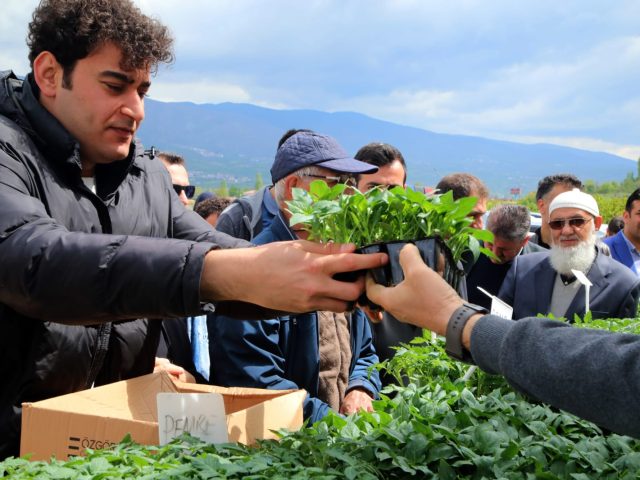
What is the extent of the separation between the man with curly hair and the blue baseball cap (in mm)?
1128

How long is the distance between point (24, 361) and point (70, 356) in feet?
0.47

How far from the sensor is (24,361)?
2.10m

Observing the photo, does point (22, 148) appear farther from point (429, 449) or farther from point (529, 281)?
point (529, 281)

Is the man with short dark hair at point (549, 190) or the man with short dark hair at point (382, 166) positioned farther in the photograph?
the man with short dark hair at point (549, 190)

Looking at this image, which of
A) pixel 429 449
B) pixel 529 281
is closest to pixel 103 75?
pixel 429 449

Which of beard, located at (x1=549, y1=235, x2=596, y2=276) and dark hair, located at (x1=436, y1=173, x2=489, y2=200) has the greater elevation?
dark hair, located at (x1=436, y1=173, x2=489, y2=200)

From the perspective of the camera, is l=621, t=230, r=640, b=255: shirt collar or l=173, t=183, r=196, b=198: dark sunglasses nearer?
l=621, t=230, r=640, b=255: shirt collar

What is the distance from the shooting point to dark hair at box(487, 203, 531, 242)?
20.6 feet

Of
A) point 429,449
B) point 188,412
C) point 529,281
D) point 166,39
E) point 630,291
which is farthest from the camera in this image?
point 529,281

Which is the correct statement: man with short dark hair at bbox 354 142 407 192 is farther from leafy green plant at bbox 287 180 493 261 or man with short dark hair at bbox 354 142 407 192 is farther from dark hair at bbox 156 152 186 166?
leafy green plant at bbox 287 180 493 261

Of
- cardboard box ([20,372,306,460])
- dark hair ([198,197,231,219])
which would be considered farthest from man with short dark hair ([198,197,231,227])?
cardboard box ([20,372,306,460])

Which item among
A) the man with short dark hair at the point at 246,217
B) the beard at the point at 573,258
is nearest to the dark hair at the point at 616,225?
the beard at the point at 573,258

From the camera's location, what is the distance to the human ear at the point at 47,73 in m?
2.35

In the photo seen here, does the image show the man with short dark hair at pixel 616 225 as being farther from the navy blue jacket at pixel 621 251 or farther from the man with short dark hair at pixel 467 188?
the man with short dark hair at pixel 467 188
